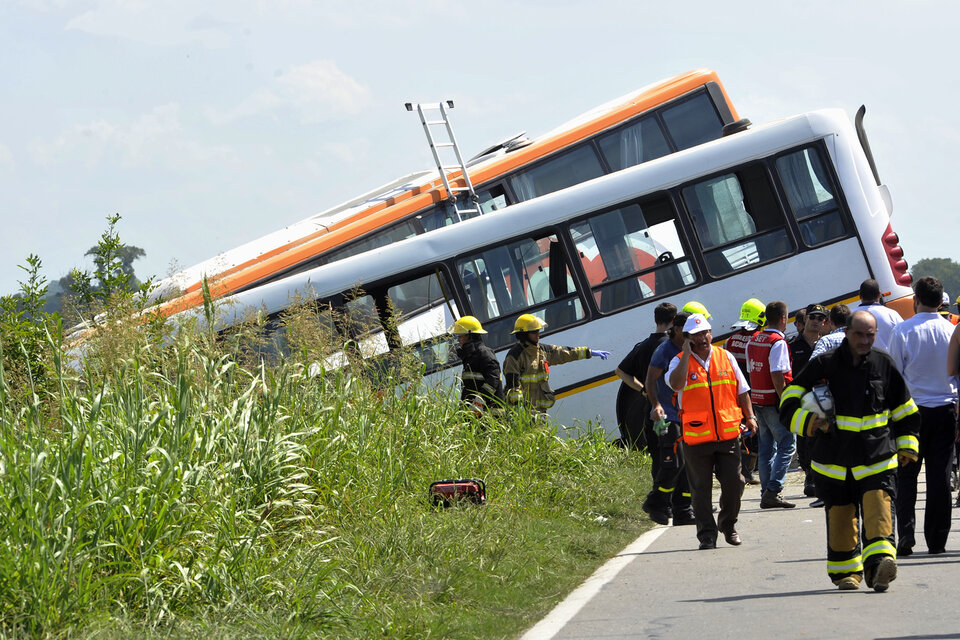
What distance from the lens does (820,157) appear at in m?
14.6

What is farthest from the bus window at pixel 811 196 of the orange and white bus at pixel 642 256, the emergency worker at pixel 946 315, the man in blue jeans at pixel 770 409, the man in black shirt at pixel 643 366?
the man in black shirt at pixel 643 366

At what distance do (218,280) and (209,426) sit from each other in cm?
294

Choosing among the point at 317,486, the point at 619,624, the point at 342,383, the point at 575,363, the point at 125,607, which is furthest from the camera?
the point at 575,363

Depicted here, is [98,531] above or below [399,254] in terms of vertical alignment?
below

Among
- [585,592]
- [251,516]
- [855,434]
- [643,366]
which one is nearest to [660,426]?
[643,366]

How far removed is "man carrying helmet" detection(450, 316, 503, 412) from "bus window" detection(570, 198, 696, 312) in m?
Result: 2.89

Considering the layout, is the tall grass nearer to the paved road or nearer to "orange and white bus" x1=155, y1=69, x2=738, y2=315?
the paved road

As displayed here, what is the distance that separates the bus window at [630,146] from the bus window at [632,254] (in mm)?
1910

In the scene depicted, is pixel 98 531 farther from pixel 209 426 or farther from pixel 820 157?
pixel 820 157

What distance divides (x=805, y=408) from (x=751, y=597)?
109 centimetres

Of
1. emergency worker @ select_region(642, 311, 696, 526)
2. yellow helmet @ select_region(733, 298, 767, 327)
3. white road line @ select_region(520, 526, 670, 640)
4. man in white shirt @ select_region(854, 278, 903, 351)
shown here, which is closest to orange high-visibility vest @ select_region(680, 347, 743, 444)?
emergency worker @ select_region(642, 311, 696, 526)

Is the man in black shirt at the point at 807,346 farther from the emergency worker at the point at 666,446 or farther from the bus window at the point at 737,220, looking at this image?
the bus window at the point at 737,220

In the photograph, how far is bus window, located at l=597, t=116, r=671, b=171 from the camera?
16.4 meters

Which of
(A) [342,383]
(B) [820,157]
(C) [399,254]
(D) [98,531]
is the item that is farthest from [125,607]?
(B) [820,157]
